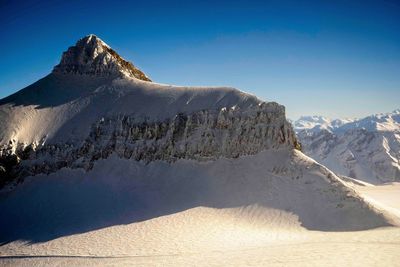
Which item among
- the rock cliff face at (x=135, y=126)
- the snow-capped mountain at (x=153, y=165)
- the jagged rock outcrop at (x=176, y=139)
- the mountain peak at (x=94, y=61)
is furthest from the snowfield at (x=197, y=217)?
the mountain peak at (x=94, y=61)

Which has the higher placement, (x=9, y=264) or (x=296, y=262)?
(x=296, y=262)

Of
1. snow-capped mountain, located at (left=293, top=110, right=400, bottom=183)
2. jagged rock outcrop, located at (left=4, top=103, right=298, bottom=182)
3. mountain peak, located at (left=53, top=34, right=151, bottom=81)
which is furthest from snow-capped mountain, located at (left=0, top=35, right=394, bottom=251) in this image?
snow-capped mountain, located at (left=293, top=110, right=400, bottom=183)

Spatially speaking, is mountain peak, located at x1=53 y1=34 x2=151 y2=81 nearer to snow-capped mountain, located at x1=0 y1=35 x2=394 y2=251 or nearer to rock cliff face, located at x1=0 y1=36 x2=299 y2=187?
rock cliff face, located at x1=0 y1=36 x2=299 y2=187

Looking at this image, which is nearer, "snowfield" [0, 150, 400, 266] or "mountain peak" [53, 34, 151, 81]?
"snowfield" [0, 150, 400, 266]

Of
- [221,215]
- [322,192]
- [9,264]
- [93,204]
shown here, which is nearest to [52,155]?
[93,204]

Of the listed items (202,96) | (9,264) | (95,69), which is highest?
(95,69)

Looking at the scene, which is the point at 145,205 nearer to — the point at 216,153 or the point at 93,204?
the point at 93,204

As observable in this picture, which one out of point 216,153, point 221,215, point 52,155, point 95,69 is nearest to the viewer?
point 221,215

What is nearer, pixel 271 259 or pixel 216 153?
pixel 271 259
